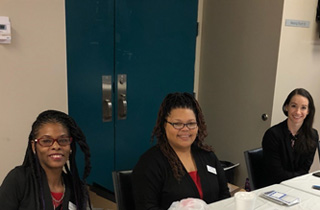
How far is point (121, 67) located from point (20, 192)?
1.48 meters

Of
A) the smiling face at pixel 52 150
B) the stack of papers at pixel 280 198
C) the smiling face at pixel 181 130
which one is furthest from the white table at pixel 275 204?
the smiling face at pixel 52 150

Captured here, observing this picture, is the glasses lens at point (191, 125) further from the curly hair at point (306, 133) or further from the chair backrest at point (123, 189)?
the curly hair at point (306, 133)

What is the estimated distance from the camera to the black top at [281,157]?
2.08 metres

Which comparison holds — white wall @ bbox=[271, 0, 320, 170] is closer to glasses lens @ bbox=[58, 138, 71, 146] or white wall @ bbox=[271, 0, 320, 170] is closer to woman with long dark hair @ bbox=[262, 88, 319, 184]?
woman with long dark hair @ bbox=[262, 88, 319, 184]

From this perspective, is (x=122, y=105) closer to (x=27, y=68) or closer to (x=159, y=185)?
(x=27, y=68)

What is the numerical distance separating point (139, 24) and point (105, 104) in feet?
2.42

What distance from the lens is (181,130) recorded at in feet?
5.00

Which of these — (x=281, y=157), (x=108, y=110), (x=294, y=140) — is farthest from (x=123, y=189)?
(x=294, y=140)

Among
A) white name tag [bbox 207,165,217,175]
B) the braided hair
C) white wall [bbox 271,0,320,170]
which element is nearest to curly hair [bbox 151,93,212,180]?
white name tag [bbox 207,165,217,175]

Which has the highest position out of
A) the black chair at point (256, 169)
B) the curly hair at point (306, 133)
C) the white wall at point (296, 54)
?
the white wall at point (296, 54)

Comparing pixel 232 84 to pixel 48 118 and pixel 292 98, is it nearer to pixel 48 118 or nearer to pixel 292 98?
pixel 292 98

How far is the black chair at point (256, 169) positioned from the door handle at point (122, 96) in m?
1.11

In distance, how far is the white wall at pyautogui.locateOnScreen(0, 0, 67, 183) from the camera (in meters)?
1.82

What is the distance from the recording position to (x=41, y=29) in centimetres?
190
